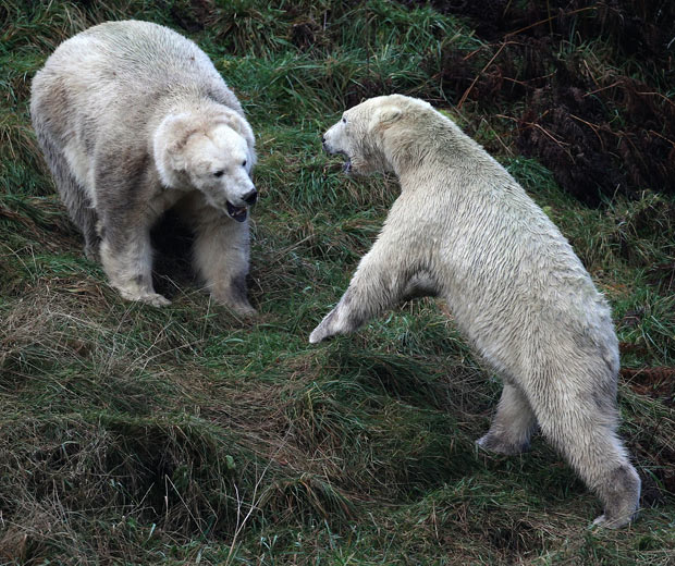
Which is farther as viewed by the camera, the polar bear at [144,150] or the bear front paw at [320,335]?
the polar bear at [144,150]

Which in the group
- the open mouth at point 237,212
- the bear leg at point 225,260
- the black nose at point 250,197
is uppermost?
the black nose at point 250,197

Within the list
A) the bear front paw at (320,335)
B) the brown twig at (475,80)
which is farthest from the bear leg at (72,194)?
the brown twig at (475,80)

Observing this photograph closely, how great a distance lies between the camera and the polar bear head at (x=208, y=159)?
570 cm

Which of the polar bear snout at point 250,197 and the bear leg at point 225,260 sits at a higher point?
the polar bear snout at point 250,197

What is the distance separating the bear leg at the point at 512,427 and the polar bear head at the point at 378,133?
1.40m

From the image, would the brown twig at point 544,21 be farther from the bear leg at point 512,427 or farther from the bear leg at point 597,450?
the bear leg at point 597,450

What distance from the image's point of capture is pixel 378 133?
17.6 ft

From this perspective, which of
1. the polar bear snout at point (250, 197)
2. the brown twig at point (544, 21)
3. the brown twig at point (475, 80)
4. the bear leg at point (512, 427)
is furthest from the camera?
the brown twig at point (544, 21)

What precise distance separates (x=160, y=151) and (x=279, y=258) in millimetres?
1322

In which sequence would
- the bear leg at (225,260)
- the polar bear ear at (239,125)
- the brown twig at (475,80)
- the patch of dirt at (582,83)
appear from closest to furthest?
the polar bear ear at (239,125), the bear leg at (225,260), the patch of dirt at (582,83), the brown twig at (475,80)

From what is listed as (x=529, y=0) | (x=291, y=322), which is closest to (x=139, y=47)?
(x=291, y=322)

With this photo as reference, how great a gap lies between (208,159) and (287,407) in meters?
1.67

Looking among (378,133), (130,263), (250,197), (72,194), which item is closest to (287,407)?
(250,197)

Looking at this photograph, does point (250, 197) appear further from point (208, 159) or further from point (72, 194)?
point (72, 194)
